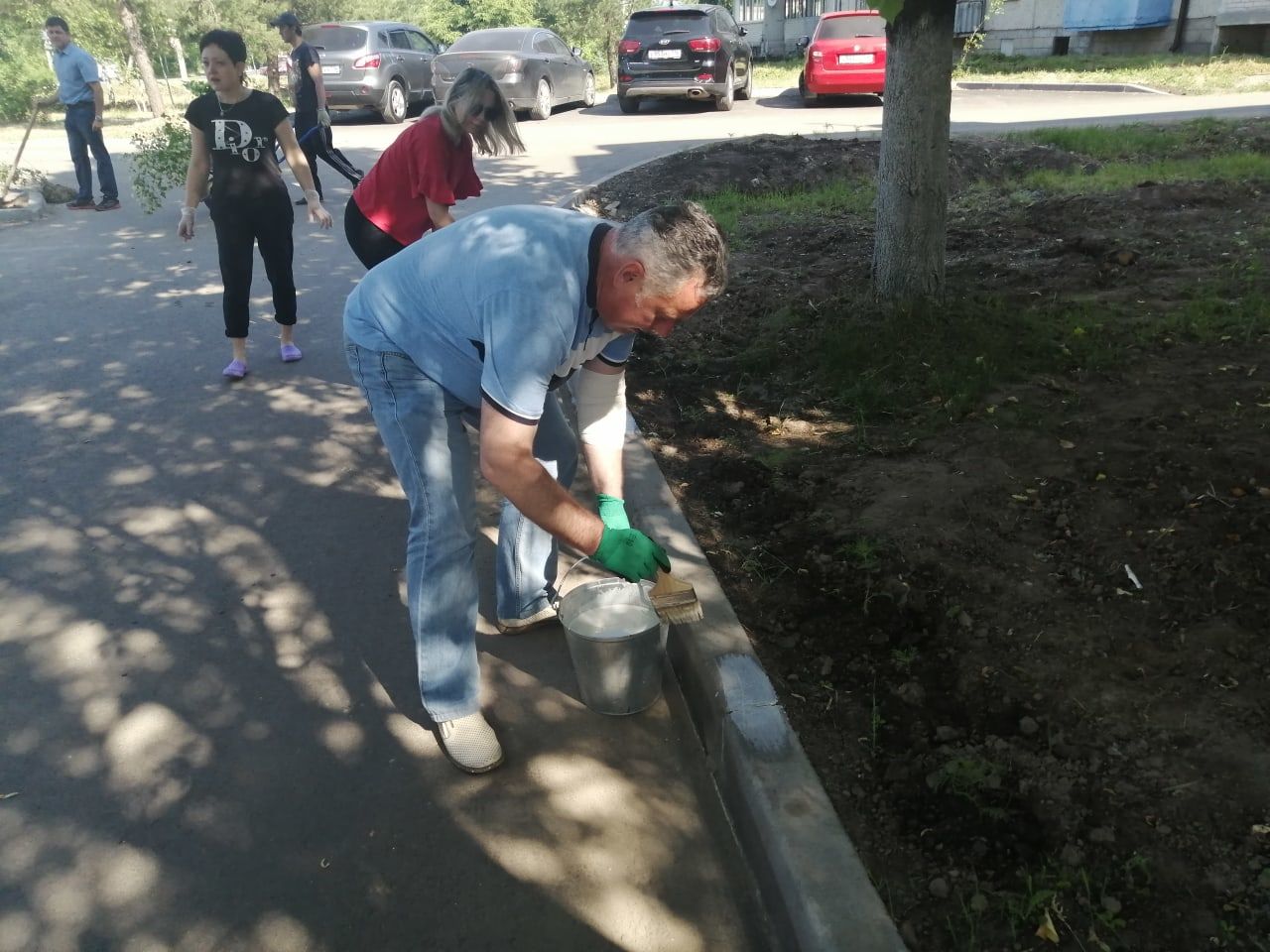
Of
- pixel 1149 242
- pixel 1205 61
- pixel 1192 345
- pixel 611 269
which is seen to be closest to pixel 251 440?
pixel 611 269

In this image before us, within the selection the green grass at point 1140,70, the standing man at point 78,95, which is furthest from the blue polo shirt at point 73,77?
the green grass at point 1140,70

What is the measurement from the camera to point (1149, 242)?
650 cm

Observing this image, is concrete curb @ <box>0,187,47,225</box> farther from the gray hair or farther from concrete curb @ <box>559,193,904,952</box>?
the gray hair

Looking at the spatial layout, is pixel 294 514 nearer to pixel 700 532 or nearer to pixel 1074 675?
pixel 700 532

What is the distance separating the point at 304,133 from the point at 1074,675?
9966mm

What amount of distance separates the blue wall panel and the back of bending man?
24.6m

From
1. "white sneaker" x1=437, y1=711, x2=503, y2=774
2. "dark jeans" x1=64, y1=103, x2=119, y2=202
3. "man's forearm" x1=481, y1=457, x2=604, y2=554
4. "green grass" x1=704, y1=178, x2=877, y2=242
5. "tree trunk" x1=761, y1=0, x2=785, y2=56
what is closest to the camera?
"man's forearm" x1=481, y1=457, x2=604, y2=554

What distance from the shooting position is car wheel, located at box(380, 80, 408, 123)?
1742cm

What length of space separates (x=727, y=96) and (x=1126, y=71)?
837 centimetres

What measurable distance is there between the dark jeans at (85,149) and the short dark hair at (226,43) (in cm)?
640

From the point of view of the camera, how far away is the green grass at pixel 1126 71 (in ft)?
55.9

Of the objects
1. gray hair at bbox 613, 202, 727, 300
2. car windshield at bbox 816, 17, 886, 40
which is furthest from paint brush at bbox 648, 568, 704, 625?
car windshield at bbox 816, 17, 886, 40

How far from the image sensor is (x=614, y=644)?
2.93 m

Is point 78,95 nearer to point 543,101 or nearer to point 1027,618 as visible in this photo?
point 543,101
